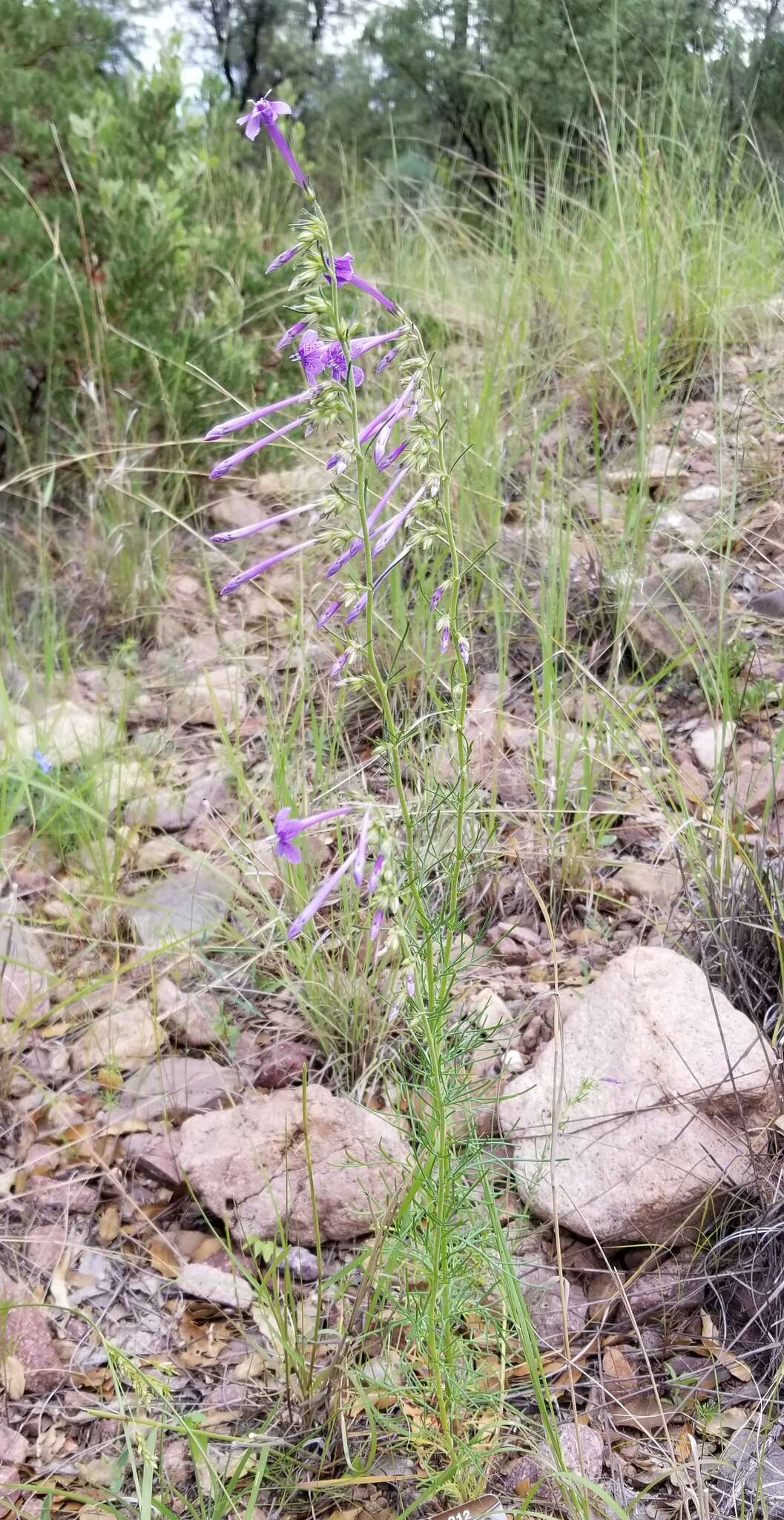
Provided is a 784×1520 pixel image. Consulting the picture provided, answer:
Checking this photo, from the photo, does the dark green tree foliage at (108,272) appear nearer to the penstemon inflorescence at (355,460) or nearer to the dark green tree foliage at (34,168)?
the dark green tree foliage at (34,168)

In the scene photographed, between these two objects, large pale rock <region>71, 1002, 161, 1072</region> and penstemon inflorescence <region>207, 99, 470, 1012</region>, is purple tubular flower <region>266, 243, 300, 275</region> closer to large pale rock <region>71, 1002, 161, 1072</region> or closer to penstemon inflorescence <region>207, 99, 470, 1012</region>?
penstemon inflorescence <region>207, 99, 470, 1012</region>

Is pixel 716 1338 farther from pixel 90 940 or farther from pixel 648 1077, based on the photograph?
pixel 90 940

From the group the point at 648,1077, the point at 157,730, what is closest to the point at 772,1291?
the point at 648,1077

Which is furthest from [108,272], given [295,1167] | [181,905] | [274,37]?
[274,37]

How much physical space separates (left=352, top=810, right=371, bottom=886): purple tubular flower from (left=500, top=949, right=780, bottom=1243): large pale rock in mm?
724

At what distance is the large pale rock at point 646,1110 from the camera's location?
1.69 metres

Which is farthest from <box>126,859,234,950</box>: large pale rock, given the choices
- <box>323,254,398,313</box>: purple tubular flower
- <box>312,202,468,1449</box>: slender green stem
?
<box>323,254,398,313</box>: purple tubular flower

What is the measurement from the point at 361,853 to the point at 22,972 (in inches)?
64.2

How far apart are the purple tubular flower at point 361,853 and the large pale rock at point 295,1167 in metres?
0.87

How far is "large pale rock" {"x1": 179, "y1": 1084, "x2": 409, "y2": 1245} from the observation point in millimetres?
1827

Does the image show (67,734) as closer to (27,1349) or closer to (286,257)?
(27,1349)

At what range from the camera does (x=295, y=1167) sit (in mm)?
1858

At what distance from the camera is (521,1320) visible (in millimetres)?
1396

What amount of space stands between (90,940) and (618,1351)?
1408 mm
